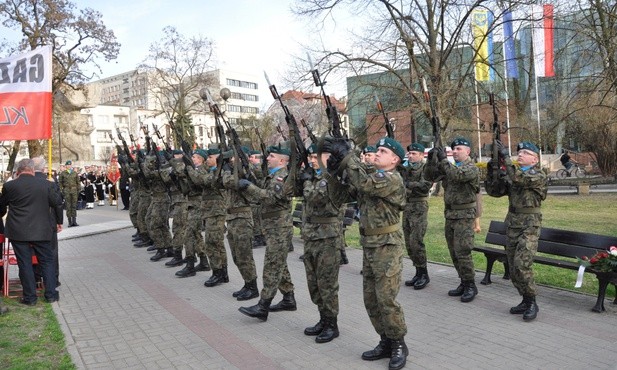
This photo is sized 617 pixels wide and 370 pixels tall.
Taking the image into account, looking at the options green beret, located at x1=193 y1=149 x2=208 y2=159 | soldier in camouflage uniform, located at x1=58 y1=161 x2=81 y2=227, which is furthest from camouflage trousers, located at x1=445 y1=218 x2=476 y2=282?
soldier in camouflage uniform, located at x1=58 y1=161 x2=81 y2=227

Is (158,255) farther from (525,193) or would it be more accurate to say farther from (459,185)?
(525,193)

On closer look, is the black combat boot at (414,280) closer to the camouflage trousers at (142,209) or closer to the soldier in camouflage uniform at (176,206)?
the soldier in camouflage uniform at (176,206)

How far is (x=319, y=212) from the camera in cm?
560

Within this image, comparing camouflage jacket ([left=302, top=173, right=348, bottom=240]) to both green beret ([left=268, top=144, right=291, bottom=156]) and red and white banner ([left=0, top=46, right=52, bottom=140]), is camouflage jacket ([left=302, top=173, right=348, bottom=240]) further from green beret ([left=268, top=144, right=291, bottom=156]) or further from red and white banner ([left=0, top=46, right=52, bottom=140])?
red and white banner ([left=0, top=46, right=52, bottom=140])

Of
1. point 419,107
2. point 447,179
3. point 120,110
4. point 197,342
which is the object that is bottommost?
point 197,342

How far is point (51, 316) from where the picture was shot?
6844mm

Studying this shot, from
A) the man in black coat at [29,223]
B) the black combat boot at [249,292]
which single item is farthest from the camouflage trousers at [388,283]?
the man in black coat at [29,223]

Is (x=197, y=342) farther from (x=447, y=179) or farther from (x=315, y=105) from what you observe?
(x=315, y=105)

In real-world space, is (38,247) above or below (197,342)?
above

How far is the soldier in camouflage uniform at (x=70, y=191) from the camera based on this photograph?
17.4 metres

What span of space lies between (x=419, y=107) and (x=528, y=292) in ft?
52.1

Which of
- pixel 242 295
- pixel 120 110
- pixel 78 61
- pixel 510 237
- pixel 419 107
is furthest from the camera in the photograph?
pixel 120 110

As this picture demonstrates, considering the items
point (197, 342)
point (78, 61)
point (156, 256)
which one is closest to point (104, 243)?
point (156, 256)

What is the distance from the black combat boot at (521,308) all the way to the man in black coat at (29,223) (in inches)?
252
